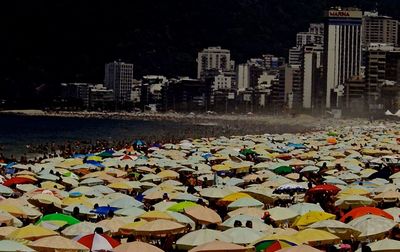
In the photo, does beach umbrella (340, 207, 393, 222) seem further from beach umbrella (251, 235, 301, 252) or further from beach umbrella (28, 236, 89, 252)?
beach umbrella (28, 236, 89, 252)

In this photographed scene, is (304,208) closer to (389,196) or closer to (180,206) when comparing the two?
(180,206)

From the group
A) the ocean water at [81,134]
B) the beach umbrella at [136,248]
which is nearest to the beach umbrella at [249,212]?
the beach umbrella at [136,248]

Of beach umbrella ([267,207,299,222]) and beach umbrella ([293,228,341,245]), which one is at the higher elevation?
beach umbrella ([293,228,341,245])

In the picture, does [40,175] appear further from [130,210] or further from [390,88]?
[390,88]

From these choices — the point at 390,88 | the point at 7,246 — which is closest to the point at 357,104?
the point at 390,88

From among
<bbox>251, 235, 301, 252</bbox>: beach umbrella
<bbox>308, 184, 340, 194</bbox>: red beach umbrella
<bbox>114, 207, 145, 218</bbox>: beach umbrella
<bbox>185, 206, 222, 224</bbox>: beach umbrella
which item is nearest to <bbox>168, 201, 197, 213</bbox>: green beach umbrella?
<bbox>185, 206, 222, 224</bbox>: beach umbrella

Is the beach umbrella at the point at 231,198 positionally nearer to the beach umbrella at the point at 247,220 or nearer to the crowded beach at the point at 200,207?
the crowded beach at the point at 200,207
